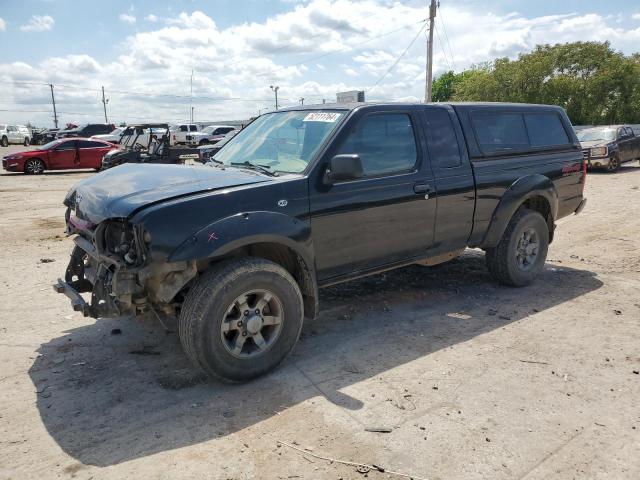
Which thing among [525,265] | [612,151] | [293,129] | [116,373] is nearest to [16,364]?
[116,373]

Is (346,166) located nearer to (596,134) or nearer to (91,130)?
(596,134)

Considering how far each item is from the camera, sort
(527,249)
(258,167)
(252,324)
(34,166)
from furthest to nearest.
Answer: (34,166)
(527,249)
(258,167)
(252,324)

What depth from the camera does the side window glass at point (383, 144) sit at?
4.33 meters

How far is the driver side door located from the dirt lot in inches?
661

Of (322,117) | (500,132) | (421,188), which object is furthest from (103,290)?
(500,132)

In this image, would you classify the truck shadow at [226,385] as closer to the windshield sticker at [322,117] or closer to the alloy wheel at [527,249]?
the alloy wheel at [527,249]

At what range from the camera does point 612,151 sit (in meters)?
17.5

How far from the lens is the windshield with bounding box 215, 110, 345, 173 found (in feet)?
13.9

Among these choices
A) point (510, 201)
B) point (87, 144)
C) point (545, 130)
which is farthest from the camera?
point (87, 144)

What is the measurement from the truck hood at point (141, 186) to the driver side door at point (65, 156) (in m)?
18.6

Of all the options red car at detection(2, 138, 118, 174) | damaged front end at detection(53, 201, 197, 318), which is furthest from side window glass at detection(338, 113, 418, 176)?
red car at detection(2, 138, 118, 174)

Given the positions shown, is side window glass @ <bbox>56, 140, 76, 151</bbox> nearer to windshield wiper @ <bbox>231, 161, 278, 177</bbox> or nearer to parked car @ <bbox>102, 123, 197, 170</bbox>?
parked car @ <bbox>102, 123, 197, 170</bbox>

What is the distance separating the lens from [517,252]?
586 centimetres

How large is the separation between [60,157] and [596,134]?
2034 centimetres
